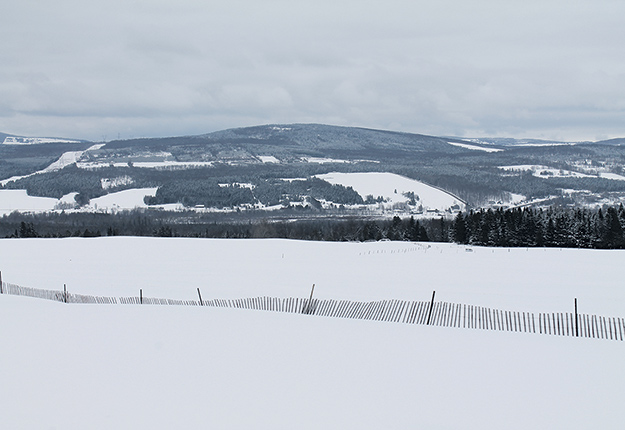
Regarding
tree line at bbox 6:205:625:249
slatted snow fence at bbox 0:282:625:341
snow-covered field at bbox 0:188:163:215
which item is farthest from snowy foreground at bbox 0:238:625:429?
snow-covered field at bbox 0:188:163:215

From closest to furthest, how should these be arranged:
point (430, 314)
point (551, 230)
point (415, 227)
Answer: point (430, 314)
point (551, 230)
point (415, 227)

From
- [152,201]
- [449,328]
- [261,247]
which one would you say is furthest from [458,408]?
[152,201]

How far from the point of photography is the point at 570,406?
40.1 ft

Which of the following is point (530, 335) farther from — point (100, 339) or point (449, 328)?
point (100, 339)

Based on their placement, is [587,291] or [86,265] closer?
[587,291]

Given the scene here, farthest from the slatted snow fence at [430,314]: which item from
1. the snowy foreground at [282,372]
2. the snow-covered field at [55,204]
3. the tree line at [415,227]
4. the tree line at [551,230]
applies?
the snow-covered field at [55,204]

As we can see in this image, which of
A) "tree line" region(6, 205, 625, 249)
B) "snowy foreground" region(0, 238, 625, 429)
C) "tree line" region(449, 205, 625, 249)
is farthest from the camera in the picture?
"tree line" region(6, 205, 625, 249)

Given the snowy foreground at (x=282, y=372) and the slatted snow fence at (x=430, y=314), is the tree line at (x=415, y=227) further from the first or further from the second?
the slatted snow fence at (x=430, y=314)

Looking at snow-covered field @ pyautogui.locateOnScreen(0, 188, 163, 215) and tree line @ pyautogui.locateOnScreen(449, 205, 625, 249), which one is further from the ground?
tree line @ pyautogui.locateOnScreen(449, 205, 625, 249)

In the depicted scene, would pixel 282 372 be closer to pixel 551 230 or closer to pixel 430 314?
pixel 430 314

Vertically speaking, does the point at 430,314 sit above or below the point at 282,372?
below

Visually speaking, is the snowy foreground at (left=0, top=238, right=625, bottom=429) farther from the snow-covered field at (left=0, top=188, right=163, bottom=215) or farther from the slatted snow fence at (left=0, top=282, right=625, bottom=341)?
the snow-covered field at (left=0, top=188, right=163, bottom=215)

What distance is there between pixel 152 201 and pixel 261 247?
131 meters

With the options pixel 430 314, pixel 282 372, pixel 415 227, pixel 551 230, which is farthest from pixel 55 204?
pixel 282 372
